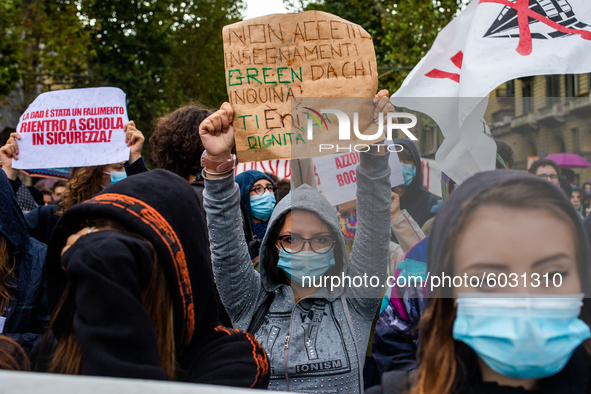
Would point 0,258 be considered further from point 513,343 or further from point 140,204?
point 513,343

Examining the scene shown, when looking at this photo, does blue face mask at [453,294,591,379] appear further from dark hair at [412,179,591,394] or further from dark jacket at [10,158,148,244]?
dark jacket at [10,158,148,244]

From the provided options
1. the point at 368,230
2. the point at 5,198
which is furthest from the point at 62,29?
the point at 368,230

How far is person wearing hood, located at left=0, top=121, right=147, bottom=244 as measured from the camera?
3039 mm

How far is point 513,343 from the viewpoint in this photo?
115 centimetres

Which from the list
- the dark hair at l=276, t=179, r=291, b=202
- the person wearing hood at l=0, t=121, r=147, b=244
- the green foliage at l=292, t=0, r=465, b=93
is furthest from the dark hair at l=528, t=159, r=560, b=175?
the green foliage at l=292, t=0, r=465, b=93

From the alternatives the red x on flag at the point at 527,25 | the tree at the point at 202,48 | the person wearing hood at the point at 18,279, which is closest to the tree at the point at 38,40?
the tree at the point at 202,48

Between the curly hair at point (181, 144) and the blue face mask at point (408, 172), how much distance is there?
1.57m

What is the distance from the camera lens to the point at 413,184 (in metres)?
1.68

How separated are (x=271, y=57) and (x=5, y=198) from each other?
1.40 m

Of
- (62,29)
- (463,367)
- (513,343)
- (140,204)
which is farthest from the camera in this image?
(62,29)

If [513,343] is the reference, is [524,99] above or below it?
above

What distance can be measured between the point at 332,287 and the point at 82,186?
1.87 m

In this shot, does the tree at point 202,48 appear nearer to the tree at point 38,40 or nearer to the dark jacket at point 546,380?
the tree at point 38,40

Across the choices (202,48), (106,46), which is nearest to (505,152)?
(106,46)
